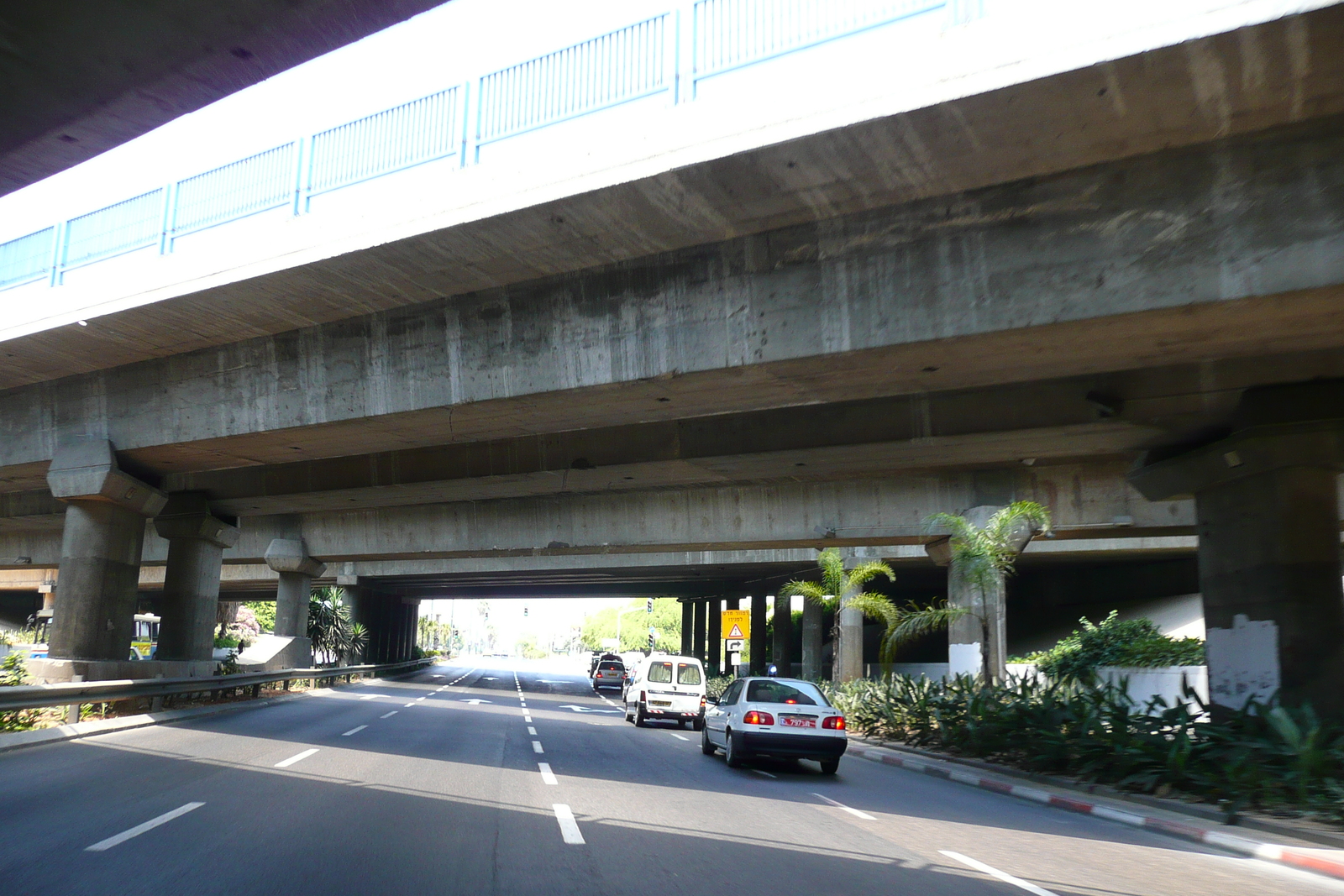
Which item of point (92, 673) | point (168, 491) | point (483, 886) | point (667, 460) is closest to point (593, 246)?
point (667, 460)

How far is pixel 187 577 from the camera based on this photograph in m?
25.1

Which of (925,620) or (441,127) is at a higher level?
(441,127)

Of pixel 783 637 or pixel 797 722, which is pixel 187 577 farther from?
pixel 783 637

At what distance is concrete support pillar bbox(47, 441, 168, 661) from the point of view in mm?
18969

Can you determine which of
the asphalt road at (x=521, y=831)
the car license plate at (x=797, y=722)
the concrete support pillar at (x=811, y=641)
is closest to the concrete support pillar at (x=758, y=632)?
the concrete support pillar at (x=811, y=641)

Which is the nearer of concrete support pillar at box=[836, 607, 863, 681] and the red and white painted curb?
the red and white painted curb

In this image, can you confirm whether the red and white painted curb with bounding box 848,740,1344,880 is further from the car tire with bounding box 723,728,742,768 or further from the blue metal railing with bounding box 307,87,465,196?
the blue metal railing with bounding box 307,87,465,196

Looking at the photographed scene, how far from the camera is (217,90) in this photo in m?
4.92

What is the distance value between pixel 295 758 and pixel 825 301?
10.4m

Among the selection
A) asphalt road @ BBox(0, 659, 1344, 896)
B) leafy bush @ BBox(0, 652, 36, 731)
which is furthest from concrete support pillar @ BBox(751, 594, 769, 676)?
leafy bush @ BBox(0, 652, 36, 731)

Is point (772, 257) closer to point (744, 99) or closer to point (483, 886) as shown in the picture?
point (744, 99)

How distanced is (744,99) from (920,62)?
1.94m

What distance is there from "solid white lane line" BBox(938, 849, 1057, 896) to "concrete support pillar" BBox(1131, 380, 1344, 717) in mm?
6697

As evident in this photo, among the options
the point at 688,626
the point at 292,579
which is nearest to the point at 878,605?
the point at 292,579
